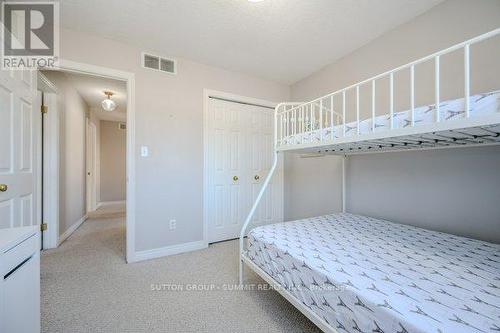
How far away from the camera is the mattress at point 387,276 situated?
717 mm

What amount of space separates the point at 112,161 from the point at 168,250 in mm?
4558

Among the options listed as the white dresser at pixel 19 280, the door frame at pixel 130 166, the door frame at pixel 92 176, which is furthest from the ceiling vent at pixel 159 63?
the door frame at pixel 92 176

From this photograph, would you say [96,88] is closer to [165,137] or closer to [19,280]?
[165,137]

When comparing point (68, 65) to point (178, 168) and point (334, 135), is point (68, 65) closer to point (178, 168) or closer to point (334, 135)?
point (178, 168)

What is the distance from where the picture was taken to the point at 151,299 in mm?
1588

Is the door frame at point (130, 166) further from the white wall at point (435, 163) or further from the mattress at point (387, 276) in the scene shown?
the white wall at point (435, 163)

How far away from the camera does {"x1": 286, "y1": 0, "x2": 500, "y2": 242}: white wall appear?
1.48 meters

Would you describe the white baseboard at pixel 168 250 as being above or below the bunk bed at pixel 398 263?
below

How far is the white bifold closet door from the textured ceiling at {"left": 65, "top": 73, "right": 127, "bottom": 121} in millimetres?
1581

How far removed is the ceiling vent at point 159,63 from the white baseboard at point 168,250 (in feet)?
6.69

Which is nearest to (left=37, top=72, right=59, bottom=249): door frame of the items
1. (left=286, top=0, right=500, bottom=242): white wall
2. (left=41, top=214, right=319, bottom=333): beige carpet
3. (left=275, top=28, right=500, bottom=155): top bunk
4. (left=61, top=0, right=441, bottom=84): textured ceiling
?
(left=41, top=214, right=319, bottom=333): beige carpet

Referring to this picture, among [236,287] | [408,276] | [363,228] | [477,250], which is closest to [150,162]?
[236,287]

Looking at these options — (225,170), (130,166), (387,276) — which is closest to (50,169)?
(130,166)

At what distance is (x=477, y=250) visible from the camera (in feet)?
4.10
